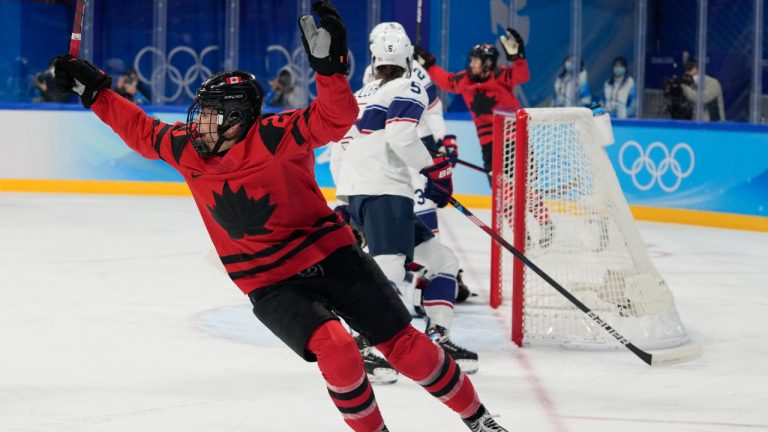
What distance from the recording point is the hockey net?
448cm

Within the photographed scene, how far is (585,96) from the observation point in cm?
1082

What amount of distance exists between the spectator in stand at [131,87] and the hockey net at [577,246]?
6.58 metres

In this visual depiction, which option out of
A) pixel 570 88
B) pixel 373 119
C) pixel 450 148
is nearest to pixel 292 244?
pixel 373 119

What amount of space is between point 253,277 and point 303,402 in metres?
0.95

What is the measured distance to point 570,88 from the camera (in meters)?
10.9

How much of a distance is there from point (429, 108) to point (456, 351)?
66.0 inches

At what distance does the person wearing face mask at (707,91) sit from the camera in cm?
959

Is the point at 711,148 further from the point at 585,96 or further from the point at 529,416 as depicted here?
the point at 529,416

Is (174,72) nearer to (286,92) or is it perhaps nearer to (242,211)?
(286,92)

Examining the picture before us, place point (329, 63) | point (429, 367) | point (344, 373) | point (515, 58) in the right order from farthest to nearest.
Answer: point (515, 58) → point (429, 367) → point (344, 373) → point (329, 63)

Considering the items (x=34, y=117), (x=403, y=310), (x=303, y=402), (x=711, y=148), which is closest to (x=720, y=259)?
(x=711, y=148)

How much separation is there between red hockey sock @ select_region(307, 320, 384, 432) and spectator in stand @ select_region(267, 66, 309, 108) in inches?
333

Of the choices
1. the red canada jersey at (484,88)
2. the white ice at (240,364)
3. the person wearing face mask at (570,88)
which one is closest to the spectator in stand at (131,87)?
the person wearing face mask at (570,88)

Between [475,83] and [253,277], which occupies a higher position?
[475,83]
